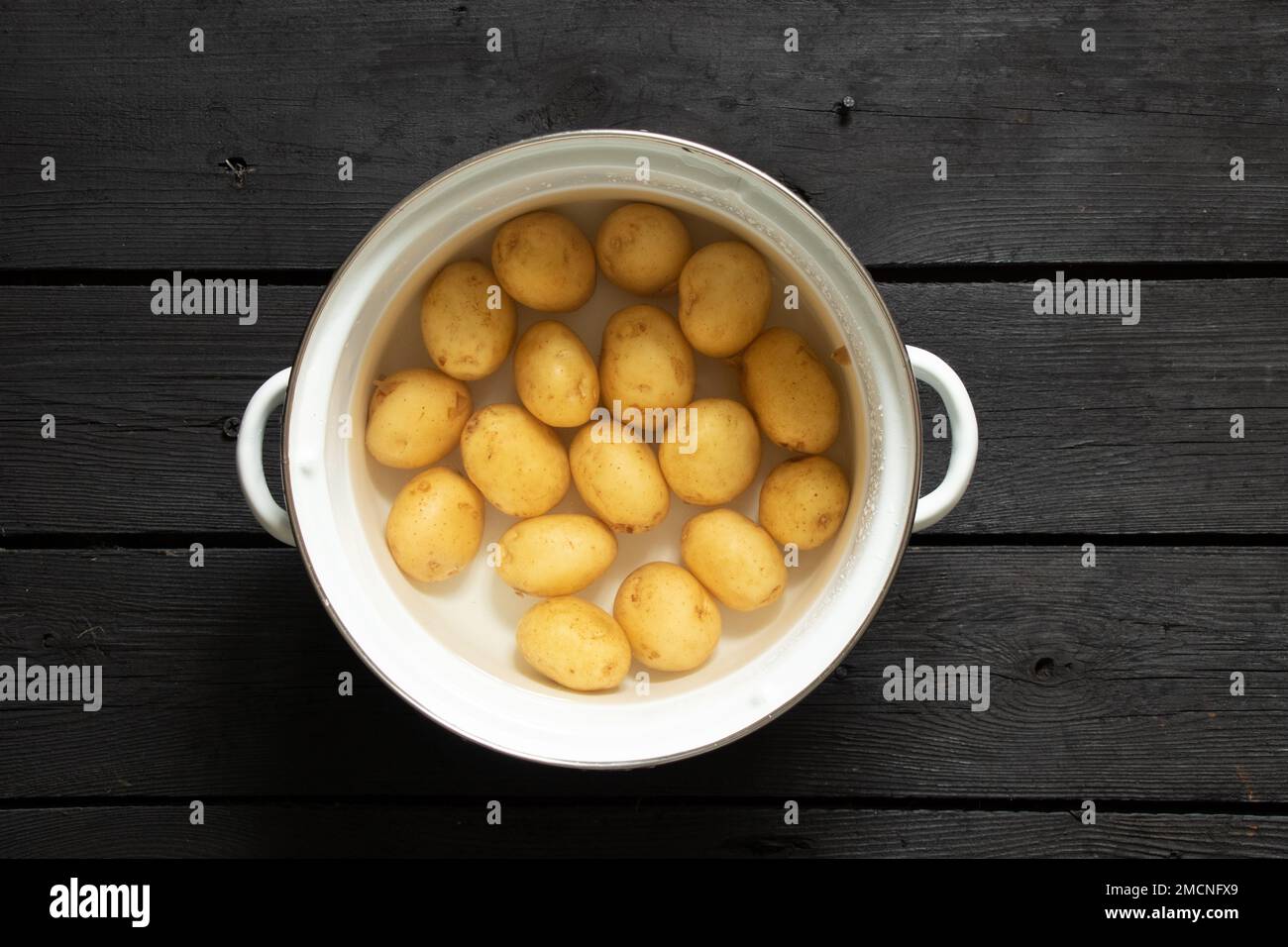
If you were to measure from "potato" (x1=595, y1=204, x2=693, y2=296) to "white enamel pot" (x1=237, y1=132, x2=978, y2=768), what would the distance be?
0.01 meters

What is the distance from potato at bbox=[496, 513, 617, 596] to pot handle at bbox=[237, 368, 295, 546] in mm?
138

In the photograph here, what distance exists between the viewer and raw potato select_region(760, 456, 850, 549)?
57 centimetres

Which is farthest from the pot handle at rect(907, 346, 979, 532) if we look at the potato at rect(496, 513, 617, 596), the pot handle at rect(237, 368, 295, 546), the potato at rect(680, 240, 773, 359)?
the pot handle at rect(237, 368, 295, 546)

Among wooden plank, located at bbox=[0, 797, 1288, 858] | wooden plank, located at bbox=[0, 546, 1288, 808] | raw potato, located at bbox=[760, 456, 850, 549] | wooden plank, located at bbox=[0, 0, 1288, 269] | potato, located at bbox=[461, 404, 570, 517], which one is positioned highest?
wooden plank, located at bbox=[0, 0, 1288, 269]

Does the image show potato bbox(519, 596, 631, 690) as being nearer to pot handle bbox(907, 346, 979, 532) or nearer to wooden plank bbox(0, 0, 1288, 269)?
pot handle bbox(907, 346, 979, 532)

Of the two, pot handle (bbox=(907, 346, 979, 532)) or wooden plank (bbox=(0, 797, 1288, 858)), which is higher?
pot handle (bbox=(907, 346, 979, 532))

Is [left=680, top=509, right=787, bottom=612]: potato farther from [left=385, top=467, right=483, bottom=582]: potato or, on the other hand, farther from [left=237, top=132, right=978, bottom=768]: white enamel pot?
[left=385, top=467, right=483, bottom=582]: potato

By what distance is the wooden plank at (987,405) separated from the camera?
0.65 meters

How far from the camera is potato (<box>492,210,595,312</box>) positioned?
0.56 meters

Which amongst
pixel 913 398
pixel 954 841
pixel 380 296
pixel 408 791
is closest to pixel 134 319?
pixel 380 296

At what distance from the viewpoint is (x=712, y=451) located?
1.90ft

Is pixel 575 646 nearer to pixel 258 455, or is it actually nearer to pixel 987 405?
pixel 258 455

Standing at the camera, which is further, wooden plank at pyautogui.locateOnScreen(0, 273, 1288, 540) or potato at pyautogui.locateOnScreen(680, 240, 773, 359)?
wooden plank at pyautogui.locateOnScreen(0, 273, 1288, 540)

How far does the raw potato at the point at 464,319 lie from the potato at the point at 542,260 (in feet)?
0.05
